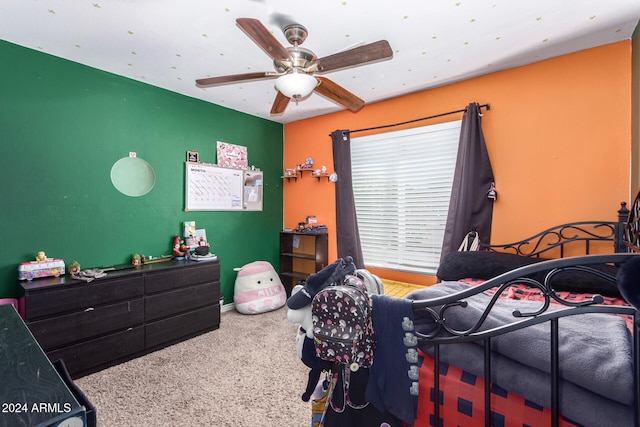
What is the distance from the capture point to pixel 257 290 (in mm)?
3648

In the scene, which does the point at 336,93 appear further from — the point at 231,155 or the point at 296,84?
the point at 231,155

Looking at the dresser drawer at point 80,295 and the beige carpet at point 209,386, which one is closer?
the beige carpet at point 209,386

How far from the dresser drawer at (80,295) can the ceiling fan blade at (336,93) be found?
2.13m

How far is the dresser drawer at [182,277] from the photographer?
2.67 m

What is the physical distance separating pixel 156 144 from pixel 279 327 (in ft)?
7.35

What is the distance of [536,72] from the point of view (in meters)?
2.56

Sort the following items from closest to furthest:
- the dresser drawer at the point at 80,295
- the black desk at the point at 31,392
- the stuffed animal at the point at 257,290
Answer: the black desk at the point at 31,392 → the dresser drawer at the point at 80,295 → the stuffed animal at the point at 257,290

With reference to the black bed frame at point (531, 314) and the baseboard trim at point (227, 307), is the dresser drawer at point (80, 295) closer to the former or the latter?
the baseboard trim at point (227, 307)

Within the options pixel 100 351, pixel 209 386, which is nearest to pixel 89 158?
pixel 100 351

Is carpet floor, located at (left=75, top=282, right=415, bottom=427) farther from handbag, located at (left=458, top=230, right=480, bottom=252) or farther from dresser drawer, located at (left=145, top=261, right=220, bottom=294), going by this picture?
handbag, located at (left=458, top=230, right=480, bottom=252)

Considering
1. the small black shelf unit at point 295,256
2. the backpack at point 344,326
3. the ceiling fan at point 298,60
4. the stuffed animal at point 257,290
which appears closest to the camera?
the backpack at point 344,326

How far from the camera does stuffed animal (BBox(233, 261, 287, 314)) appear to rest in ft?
11.7

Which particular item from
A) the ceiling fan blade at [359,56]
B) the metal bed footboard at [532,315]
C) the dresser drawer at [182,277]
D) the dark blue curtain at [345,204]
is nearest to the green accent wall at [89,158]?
the dresser drawer at [182,277]

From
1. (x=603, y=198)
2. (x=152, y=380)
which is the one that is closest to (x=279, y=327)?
(x=152, y=380)
